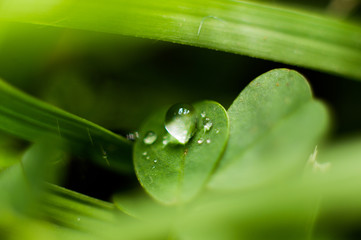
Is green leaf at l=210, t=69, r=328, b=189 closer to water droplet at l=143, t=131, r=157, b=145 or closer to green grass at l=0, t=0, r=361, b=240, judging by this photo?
green grass at l=0, t=0, r=361, b=240

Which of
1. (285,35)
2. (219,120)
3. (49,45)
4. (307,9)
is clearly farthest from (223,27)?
(49,45)

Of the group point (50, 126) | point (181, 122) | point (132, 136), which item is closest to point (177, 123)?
point (181, 122)

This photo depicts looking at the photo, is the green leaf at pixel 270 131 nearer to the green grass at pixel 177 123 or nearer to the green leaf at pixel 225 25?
the green grass at pixel 177 123

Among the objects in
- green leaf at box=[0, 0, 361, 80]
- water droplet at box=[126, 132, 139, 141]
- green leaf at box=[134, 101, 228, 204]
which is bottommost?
green leaf at box=[134, 101, 228, 204]

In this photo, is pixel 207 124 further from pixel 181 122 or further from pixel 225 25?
pixel 225 25

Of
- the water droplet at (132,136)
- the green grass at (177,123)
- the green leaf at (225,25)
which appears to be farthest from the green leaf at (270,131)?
the water droplet at (132,136)

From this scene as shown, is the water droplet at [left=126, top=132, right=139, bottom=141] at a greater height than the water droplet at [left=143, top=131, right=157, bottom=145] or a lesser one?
greater

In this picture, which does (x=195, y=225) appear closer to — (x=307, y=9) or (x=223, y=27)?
(x=223, y=27)

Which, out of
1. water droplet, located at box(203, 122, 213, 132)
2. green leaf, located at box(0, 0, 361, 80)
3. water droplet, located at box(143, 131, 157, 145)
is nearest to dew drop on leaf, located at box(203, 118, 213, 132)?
water droplet, located at box(203, 122, 213, 132)
